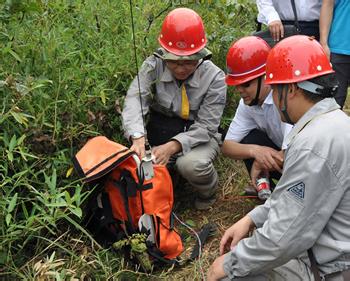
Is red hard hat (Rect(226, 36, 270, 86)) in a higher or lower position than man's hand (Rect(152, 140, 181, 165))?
higher

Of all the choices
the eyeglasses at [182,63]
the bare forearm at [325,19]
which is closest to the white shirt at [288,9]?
the bare forearm at [325,19]

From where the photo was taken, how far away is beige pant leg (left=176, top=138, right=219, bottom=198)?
3.40 m

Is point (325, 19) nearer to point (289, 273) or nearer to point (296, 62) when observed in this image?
point (296, 62)

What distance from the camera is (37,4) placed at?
2912 mm

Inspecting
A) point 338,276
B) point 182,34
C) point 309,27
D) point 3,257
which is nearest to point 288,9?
point 309,27

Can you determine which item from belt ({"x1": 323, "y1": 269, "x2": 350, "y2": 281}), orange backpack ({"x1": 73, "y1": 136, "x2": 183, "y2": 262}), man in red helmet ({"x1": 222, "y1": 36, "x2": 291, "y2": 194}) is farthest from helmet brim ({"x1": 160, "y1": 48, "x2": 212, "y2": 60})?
belt ({"x1": 323, "y1": 269, "x2": 350, "y2": 281})

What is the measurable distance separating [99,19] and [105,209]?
1.78 meters

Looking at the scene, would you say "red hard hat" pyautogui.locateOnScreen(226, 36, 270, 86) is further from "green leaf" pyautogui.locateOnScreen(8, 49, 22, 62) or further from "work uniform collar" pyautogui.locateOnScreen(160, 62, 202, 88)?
"green leaf" pyautogui.locateOnScreen(8, 49, 22, 62)

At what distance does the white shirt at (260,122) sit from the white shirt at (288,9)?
0.80 meters

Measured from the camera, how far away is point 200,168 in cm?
340

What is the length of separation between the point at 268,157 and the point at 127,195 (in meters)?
1.01

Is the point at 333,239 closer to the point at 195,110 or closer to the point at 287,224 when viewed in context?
the point at 287,224

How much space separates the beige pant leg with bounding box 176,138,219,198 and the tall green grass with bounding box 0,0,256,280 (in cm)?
51

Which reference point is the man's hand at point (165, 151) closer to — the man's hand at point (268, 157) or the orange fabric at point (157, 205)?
the orange fabric at point (157, 205)
